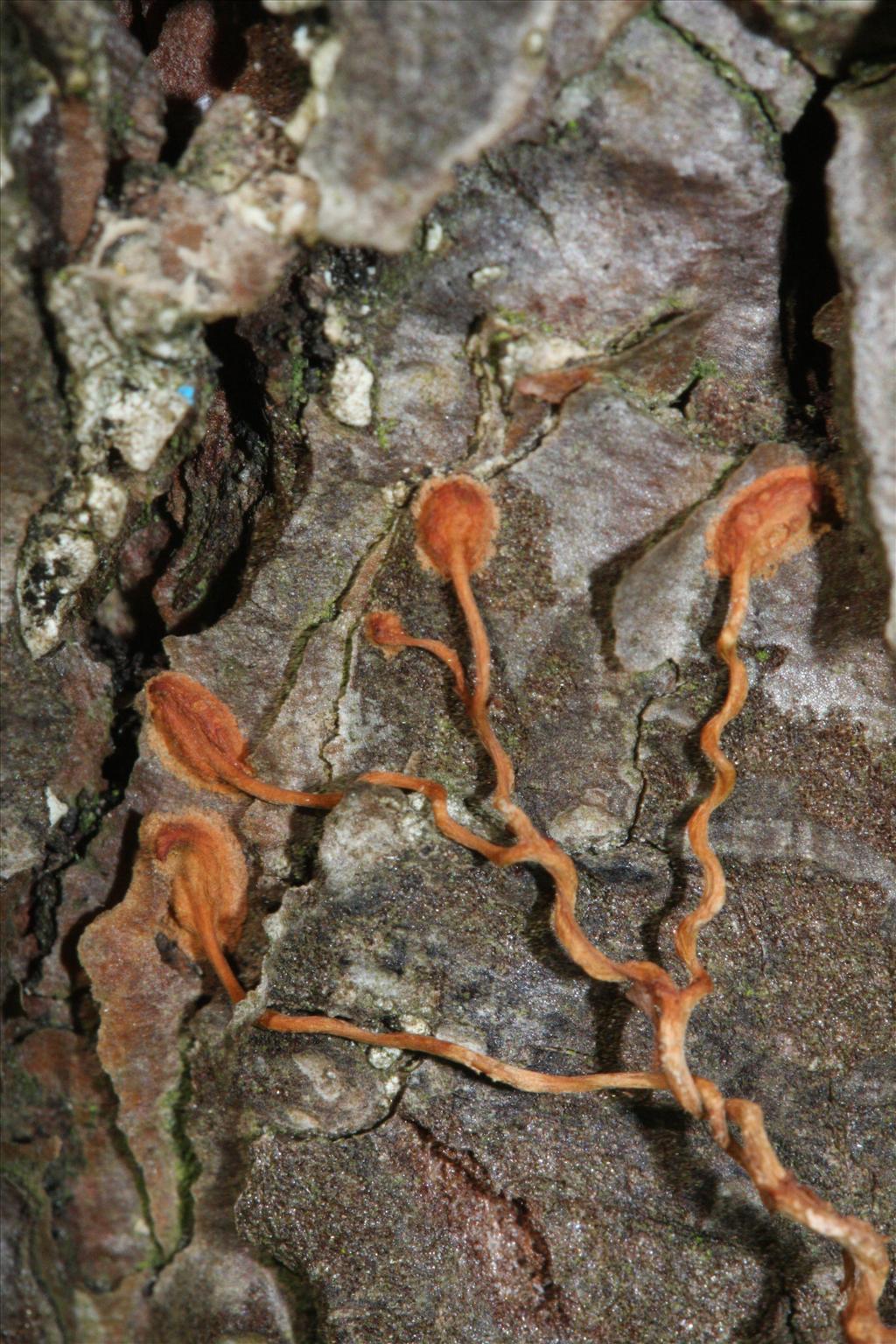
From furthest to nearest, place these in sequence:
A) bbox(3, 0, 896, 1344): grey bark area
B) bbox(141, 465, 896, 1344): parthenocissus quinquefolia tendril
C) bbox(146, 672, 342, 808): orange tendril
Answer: bbox(146, 672, 342, 808): orange tendril → bbox(141, 465, 896, 1344): parthenocissus quinquefolia tendril → bbox(3, 0, 896, 1344): grey bark area

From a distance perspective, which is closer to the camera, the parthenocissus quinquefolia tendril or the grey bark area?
the grey bark area

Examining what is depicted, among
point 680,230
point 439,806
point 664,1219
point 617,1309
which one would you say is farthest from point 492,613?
point 617,1309

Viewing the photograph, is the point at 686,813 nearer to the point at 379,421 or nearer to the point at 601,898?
the point at 601,898

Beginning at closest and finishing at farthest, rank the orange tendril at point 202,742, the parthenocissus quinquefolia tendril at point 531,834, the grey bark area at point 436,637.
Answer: the grey bark area at point 436,637, the parthenocissus quinquefolia tendril at point 531,834, the orange tendril at point 202,742

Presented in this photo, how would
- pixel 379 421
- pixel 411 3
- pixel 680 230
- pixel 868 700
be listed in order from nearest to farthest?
pixel 411 3, pixel 680 230, pixel 379 421, pixel 868 700

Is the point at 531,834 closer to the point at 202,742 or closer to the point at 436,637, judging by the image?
the point at 436,637
